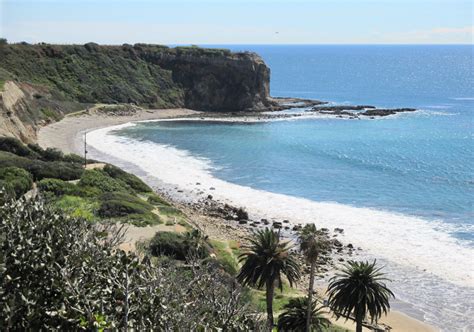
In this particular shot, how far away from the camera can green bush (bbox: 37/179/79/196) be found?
44156 mm

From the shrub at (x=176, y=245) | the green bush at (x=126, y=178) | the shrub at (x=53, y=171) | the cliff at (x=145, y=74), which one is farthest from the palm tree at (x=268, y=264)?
the cliff at (x=145, y=74)

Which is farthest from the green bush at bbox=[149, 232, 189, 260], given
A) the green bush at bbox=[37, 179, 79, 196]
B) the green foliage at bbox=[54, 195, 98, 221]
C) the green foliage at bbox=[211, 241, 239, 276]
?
the green bush at bbox=[37, 179, 79, 196]

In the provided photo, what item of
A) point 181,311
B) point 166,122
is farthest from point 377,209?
point 166,122

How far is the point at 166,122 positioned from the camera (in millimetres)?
115562

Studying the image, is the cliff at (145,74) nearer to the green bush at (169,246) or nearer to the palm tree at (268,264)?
the green bush at (169,246)

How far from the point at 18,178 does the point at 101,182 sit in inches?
329

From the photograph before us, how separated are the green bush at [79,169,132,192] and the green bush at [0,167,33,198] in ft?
16.5

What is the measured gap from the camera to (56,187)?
44625 millimetres

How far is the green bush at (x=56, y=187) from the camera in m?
44.2

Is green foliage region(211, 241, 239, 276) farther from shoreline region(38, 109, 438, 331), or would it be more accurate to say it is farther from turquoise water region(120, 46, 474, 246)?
turquoise water region(120, 46, 474, 246)

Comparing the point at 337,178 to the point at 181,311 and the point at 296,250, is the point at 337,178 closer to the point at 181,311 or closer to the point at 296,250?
the point at 296,250

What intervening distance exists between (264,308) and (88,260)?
16.2 metres

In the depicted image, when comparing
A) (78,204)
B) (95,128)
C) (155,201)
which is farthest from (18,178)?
(95,128)

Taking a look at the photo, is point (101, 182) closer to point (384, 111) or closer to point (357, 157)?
point (357, 157)
